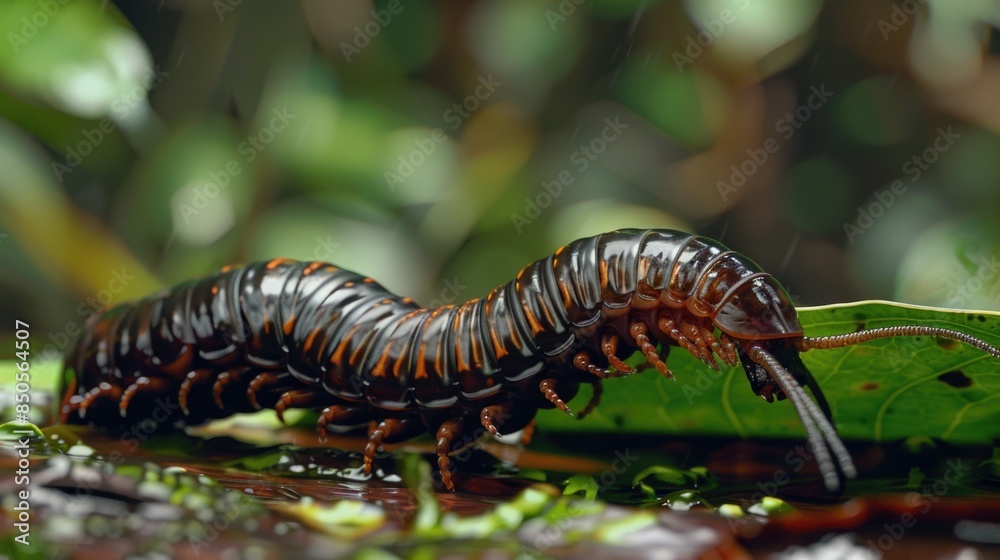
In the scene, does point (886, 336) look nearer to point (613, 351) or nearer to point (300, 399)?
point (613, 351)

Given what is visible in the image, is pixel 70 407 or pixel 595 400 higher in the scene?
pixel 70 407

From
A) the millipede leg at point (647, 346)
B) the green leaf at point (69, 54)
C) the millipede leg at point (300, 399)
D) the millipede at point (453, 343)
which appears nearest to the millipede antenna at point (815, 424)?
the millipede at point (453, 343)

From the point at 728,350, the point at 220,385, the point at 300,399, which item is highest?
the point at 220,385

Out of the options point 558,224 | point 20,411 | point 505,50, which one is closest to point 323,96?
point 505,50

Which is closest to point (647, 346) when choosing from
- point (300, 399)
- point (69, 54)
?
point (300, 399)

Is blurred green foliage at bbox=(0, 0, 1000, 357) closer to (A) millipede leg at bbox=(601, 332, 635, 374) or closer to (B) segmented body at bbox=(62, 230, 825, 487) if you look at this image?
(B) segmented body at bbox=(62, 230, 825, 487)

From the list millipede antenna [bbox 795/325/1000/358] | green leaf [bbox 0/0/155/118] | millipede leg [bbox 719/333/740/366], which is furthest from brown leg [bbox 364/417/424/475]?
green leaf [bbox 0/0/155/118]

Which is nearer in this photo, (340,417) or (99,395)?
(340,417)

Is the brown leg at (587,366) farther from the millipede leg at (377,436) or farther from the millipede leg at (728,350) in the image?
the millipede leg at (377,436)
